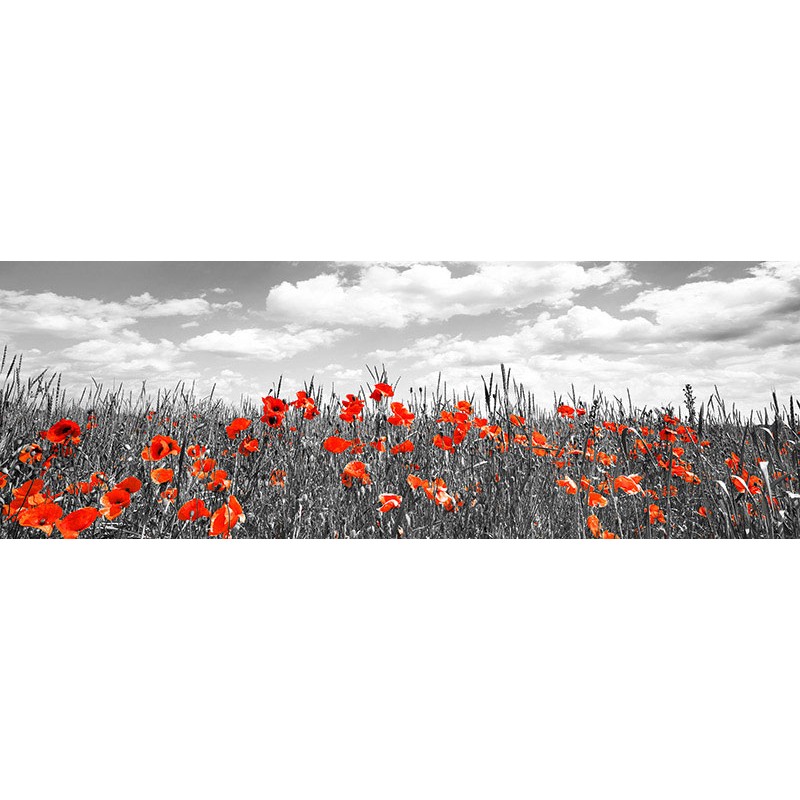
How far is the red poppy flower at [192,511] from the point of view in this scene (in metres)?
2.08

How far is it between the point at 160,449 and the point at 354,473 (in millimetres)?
754

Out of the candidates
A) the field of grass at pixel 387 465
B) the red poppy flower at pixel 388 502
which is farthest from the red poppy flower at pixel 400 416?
the red poppy flower at pixel 388 502

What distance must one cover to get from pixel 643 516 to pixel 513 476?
493 mm

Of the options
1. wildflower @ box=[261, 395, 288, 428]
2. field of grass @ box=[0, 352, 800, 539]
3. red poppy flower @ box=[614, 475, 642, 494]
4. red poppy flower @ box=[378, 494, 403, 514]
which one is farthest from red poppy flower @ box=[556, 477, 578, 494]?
wildflower @ box=[261, 395, 288, 428]

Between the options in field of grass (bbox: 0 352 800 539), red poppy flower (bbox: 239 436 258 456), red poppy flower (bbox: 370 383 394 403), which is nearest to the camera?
field of grass (bbox: 0 352 800 539)

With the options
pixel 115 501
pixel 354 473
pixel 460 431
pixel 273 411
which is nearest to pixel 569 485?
pixel 460 431

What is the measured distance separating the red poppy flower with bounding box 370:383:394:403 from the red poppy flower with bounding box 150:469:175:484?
845 mm

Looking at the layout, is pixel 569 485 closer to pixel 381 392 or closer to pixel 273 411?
pixel 381 392

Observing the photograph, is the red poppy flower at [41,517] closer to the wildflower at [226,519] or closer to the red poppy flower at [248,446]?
the wildflower at [226,519]

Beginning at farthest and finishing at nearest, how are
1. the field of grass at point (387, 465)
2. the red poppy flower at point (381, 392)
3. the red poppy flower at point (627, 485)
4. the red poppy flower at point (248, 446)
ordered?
1. the red poppy flower at point (381, 392)
2. the red poppy flower at point (248, 446)
3. the red poppy flower at point (627, 485)
4. the field of grass at point (387, 465)

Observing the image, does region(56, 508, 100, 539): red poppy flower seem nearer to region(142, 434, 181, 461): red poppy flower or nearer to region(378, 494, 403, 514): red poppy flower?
region(142, 434, 181, 461): red poppy flower

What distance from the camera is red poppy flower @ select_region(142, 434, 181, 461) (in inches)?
89.2

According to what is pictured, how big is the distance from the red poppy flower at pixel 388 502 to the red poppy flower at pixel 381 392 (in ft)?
1.55

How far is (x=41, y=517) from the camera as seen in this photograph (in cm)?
205
